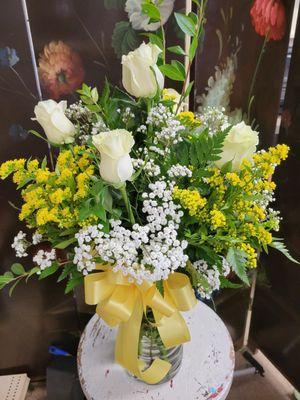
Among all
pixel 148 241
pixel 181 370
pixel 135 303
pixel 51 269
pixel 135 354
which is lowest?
pixel 181 370

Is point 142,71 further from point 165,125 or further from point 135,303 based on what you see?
point 135,303

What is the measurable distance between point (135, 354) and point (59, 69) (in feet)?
2.40

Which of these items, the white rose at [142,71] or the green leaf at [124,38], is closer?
the white rose at [142,71]

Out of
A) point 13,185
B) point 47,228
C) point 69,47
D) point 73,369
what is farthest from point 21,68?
point 73,369

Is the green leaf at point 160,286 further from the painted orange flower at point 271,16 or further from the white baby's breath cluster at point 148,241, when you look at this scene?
the painted orange flower at point 271,16

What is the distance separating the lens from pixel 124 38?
37.9 inches

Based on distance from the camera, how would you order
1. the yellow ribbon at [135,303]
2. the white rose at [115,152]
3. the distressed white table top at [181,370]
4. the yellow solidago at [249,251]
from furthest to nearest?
the distressed white table top at [181,370] < the yellow ribbon at [135,303] < the yellow solidago at [249,251] < the white rose at [115,152]

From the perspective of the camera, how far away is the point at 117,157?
58 centimetres

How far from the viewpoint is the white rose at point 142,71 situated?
66 centimetres

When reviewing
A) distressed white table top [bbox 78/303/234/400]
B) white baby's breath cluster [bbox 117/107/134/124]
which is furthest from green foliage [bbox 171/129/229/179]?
distressed white table top [bbox 78/303/234/400]

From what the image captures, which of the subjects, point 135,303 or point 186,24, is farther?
point 135,303

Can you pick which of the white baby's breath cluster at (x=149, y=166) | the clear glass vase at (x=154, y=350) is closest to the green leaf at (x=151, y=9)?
the white baby's breath cluster at (x=149, y=166)

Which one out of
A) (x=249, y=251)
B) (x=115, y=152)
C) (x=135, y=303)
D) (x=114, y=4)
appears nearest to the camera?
(x=115, y=152)

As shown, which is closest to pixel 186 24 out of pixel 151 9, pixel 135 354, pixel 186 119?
pixel 151 9
